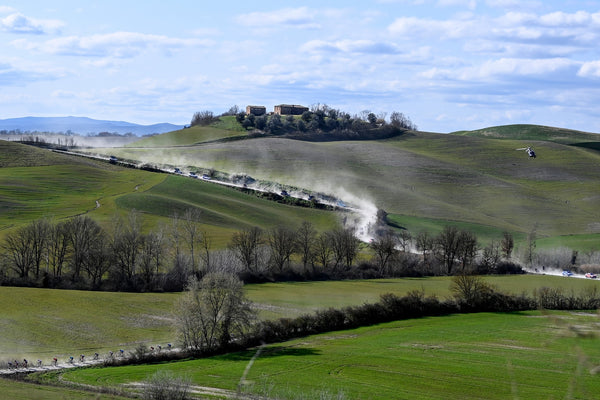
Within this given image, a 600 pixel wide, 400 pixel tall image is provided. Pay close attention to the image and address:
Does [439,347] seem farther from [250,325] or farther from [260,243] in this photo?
[260,243]

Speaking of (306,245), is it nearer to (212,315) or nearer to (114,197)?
(114,197)

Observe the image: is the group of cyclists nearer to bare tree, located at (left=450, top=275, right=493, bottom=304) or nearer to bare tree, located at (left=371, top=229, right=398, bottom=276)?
bare tree, located at (left=450, top=275, right=493, bottom=304)

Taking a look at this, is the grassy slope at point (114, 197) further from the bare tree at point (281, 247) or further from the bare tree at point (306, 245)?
the bare tree at point (306, 245)

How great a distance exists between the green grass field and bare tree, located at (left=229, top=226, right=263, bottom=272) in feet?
92.5

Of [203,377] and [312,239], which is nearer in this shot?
[203,377]

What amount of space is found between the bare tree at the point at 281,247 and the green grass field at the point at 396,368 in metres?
28.3

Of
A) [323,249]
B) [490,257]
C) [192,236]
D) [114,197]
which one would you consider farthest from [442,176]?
[192,236]

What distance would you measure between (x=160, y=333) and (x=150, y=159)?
383 ft

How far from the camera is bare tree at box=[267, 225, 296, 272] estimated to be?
93.0 metres

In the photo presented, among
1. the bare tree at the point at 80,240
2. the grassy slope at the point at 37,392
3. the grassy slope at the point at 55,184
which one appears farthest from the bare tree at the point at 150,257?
the grassy slope at the point at 37,392

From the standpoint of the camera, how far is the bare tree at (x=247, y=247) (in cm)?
9094

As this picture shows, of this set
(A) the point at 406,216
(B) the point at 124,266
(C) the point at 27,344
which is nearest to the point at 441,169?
(A) the point at 406,216

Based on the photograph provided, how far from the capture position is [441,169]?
170 meters

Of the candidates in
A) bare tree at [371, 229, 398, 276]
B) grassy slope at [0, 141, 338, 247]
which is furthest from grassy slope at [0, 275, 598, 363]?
grassy slope at [0, 141, 338, 247]
